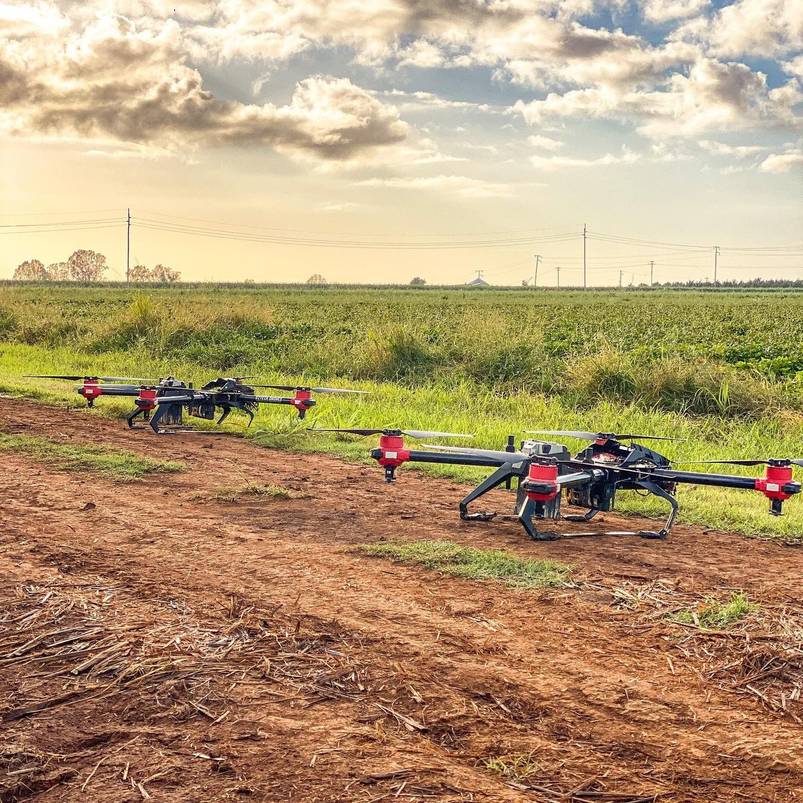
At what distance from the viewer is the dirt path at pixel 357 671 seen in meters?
3.38

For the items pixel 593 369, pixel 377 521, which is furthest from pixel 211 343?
pixel 377 521

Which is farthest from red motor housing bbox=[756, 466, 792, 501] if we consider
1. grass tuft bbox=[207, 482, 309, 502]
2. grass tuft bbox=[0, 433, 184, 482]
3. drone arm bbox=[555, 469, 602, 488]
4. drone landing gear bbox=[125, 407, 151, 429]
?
drone landing gear bbox=[125, 407, 151, 429]

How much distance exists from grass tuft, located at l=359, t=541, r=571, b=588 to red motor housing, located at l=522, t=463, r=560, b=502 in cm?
49

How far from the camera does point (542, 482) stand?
18.8 ft

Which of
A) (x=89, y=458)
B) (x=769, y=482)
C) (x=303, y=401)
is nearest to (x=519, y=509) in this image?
(x=769, y=482)

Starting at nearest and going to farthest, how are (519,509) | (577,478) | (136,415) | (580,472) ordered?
(577,478), (580,472), (519,509), (136,415)

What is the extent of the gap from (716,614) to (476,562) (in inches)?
62.8

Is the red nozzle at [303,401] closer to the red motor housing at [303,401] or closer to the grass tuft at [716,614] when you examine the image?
the red motor housing at [303,401]

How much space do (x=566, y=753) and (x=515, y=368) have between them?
45.5 feet

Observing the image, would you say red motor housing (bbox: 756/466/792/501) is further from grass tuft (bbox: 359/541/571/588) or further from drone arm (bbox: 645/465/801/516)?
grass tuft (bbox: 359/541/571/588)

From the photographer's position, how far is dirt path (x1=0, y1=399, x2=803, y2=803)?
3377 millimetres

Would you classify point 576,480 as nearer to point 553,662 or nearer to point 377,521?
point 377,521

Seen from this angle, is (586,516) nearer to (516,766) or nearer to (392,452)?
(392,452)

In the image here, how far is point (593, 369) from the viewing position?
50.0 ft
